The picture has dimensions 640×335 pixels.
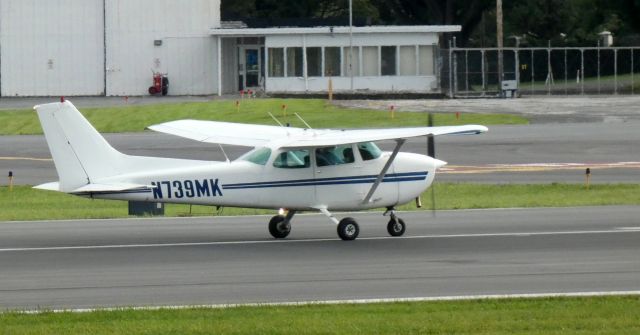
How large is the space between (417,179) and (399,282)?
15.4 ft

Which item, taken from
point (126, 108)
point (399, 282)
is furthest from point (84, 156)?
point (126, 108)

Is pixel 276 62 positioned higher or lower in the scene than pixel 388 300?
higher

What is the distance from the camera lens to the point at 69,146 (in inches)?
762

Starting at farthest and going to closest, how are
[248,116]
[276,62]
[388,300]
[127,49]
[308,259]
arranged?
[127,49] → [276,62] → [248,116] → [308,259] → [388,300]

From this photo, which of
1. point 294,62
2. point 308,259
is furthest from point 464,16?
point 308,259

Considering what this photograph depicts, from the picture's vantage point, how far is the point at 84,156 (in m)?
19.4

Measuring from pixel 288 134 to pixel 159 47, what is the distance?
44.4 metres

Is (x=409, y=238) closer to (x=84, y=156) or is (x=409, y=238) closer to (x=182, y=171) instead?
(x=182, y=171)

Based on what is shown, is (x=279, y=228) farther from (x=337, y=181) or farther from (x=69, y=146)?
(x=69, y=146)

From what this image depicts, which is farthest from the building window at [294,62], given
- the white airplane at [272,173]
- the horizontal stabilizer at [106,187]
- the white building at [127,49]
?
the horizontal stabilizer at [106,187]

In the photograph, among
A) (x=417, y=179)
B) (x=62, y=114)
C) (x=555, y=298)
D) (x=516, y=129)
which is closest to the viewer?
(x=555, y=298)

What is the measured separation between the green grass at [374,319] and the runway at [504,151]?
1790cm

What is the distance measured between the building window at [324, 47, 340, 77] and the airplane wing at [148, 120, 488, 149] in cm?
4062

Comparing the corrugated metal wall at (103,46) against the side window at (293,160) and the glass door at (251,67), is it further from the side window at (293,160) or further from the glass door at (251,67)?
the side window at (293,160)
